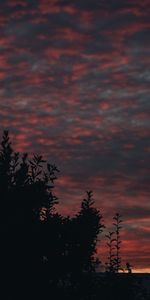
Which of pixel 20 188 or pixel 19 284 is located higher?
pixel 20 188

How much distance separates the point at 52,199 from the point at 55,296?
10.3ft

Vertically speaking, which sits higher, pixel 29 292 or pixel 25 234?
pixel 25 234

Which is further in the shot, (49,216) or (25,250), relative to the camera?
(49,216)

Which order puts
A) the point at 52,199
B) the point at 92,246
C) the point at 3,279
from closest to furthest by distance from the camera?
the point at 3,279
the point at 52,199
the point at 92,246

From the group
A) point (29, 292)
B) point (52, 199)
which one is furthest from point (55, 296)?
point (52, 199)

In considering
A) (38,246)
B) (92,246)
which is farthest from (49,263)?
(92,246)

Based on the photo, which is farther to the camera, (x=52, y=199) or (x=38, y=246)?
(x=52, y=199)

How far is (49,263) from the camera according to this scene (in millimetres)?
16062

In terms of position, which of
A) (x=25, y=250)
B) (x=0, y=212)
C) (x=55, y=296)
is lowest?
(x=55, y=296)

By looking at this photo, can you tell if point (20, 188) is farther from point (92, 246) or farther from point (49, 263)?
point (92, 246)

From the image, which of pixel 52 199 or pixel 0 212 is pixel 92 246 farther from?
pixel 0 212

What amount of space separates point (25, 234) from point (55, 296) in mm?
1953

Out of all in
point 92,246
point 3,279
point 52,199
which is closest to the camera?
point 3,279

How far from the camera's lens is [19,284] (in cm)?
1542
